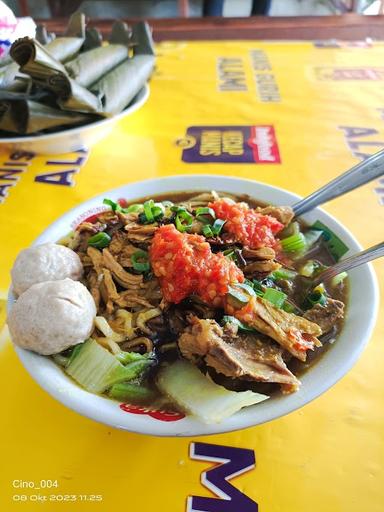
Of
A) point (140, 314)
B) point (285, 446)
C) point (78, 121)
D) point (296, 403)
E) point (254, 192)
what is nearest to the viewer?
point (296, 403)

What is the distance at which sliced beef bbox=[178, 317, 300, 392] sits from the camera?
2.85 ft

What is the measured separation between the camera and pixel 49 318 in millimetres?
907

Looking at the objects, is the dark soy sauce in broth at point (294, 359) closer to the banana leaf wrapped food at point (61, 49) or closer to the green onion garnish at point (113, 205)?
the green onion garnish at point (113, 205)

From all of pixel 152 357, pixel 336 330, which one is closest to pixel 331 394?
pixel 336 330

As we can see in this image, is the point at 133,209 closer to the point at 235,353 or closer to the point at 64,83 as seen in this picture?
the point at 235,353

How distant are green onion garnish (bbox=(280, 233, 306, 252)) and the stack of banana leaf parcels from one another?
1.00m

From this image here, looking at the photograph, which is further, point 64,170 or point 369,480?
point 64,170

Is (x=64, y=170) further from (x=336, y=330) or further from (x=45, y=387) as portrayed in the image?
(x=336, y=330)

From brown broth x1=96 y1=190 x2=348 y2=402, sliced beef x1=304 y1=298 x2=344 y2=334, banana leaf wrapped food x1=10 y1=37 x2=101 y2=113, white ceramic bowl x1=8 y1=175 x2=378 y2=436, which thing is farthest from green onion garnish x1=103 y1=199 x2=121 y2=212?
banana leaf wrapped food x1=10 y1=37 x2=101 y2=113

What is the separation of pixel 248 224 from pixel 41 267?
1.70 feet

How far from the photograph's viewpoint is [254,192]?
1.36 metres

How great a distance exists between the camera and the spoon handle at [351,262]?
1018 mm

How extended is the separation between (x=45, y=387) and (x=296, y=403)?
1.52 ft

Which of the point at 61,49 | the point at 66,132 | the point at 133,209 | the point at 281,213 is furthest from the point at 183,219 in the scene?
the point at 61,49
